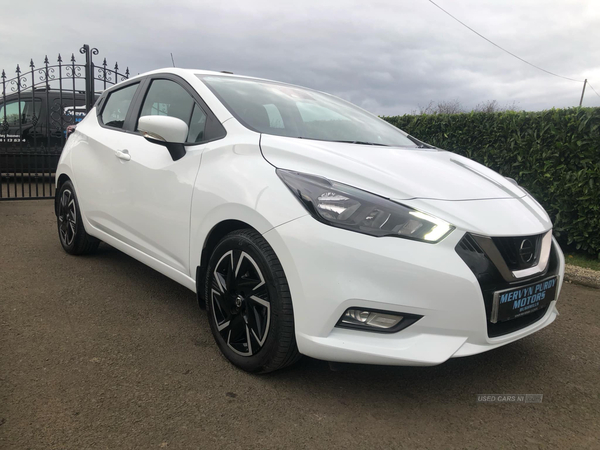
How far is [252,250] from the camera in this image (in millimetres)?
2164

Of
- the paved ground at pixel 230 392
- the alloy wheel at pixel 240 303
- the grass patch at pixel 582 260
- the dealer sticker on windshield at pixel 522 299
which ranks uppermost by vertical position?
the dealer sticker on windshield at pixel 522 299

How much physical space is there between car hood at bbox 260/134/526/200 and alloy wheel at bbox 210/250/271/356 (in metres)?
0.52

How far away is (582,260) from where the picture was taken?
5109 mm

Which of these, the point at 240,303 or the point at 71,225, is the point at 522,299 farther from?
the point at 71,225

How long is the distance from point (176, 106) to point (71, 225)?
1917mm

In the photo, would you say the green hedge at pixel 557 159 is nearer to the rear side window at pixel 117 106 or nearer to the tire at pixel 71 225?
the rear side window at pixel 117 106

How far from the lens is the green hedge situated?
4.90 meters

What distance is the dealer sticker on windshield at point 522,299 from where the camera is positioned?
6.40ft

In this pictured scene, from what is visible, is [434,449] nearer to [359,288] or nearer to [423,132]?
[359,288]

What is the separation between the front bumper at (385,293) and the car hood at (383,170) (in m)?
0.26

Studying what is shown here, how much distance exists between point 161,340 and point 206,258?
1.95ft

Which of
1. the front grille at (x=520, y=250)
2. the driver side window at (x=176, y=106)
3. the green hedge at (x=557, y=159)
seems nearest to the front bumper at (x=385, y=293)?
the front grille at (x=520, y=250)

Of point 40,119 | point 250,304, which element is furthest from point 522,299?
point 40,119

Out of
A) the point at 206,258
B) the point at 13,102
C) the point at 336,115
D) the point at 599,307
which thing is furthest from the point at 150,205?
the point at 13,102
